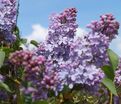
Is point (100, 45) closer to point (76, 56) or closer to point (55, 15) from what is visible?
point (76, 56)

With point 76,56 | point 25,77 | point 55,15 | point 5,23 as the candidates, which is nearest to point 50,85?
point 25,77

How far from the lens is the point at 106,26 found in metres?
3.09

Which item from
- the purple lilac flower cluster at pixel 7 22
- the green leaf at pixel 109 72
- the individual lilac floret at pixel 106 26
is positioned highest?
the purple lilac flower cluster at pixel 7 22

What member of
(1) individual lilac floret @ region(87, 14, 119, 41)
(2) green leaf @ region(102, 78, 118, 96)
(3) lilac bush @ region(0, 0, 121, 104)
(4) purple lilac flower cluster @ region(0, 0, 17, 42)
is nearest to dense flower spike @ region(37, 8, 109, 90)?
(3) lilac bush @ region(0, 0, 121, 104)

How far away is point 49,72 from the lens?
241 centimetres

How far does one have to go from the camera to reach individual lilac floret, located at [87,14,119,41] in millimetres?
3031

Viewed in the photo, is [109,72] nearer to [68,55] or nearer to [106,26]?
[106,26]

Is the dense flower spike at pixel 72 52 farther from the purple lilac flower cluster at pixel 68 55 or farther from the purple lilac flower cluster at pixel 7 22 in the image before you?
the purple lilac flower cluster at pixel 7 22

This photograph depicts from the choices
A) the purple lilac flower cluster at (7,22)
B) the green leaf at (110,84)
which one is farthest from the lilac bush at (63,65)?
the purple lilac flower cluster at (7,22)

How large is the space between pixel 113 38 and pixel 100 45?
0.36 metres

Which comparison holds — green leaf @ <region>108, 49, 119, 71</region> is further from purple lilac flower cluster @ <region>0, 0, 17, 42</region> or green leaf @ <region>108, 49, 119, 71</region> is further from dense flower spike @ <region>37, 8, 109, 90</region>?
purple lilac flower cluster @ <region>0, 0, 17, 42</region>

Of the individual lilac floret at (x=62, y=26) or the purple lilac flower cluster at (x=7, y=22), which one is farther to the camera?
the purple lilac flower cluster at (x=7, y=22)

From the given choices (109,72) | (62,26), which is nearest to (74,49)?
(62,26)

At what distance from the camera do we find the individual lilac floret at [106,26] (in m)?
3.03
